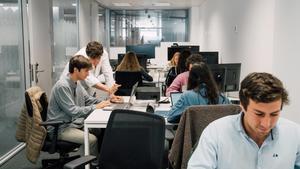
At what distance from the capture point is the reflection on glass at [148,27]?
12.7m

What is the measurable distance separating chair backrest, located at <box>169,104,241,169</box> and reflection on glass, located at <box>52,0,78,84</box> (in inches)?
153

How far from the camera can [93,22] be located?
31.7ft

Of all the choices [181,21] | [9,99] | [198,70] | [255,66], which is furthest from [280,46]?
[181,21]

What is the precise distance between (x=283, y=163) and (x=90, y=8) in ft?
27.5

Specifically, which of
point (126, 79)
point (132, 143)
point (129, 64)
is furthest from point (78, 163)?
point (129, 64)

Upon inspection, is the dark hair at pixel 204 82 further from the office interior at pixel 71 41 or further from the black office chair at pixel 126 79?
the black office chair at pixel 126 79

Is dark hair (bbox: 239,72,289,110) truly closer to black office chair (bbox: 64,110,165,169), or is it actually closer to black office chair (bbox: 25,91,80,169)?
black office chair (bbox: 64,110,165,169)

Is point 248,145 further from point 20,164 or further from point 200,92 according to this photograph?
point 20,164

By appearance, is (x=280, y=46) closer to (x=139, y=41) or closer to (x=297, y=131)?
(x=297, y=131)

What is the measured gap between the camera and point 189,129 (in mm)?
2281

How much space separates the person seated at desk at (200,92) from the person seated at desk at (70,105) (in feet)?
3.11

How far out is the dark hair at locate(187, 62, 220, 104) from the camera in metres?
2.70

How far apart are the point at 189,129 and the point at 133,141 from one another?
0.40 m

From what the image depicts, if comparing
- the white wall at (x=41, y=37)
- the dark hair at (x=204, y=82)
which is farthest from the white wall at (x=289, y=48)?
the white wall at (x=41, y=37)
